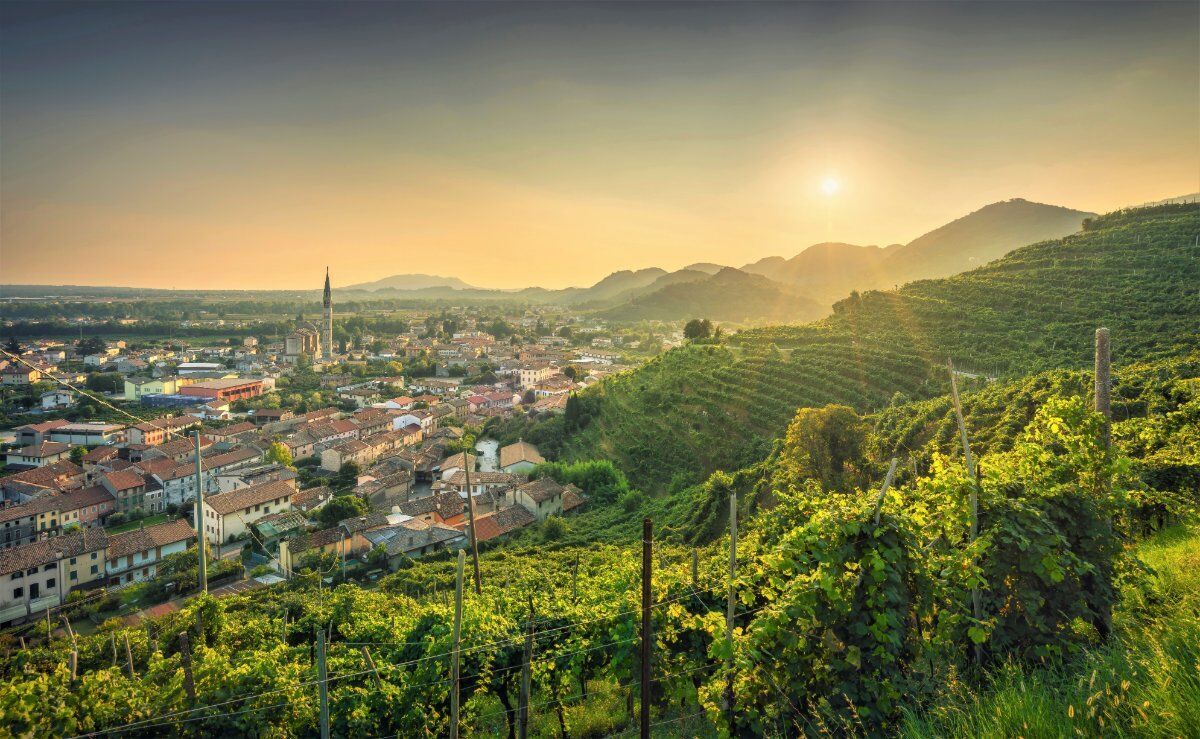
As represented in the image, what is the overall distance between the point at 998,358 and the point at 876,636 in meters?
27.9

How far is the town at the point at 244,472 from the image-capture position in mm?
24453

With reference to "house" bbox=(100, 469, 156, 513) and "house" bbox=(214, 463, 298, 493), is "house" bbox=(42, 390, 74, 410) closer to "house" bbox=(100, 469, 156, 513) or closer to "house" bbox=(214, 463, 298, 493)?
"house" bbox=(100, 469, 156, 513)

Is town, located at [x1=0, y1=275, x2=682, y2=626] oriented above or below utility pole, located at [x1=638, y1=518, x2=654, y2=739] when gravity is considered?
below

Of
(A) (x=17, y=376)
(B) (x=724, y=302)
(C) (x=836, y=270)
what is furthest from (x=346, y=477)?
(C) (x=836, y=270)

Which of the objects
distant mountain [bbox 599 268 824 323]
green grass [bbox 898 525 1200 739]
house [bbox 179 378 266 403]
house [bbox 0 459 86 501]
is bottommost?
house [bbox 0 459 86 501]

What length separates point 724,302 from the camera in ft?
525

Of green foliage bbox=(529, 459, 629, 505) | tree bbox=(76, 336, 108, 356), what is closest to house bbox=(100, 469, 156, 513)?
green foliage bbox=(529, 459, 629, 505)

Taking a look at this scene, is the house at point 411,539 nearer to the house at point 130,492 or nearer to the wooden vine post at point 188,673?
the house at point 130,492

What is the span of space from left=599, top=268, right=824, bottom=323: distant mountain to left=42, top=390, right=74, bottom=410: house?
11893 cm

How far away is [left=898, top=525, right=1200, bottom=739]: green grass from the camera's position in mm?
2344

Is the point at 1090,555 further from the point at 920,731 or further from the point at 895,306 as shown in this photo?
the point at 895,306

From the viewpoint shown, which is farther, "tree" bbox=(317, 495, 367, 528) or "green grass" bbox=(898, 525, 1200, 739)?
"tree" bbox=(317, 495, 367, 528)

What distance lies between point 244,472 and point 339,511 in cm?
1039

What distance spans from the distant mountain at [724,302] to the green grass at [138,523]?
118 m
